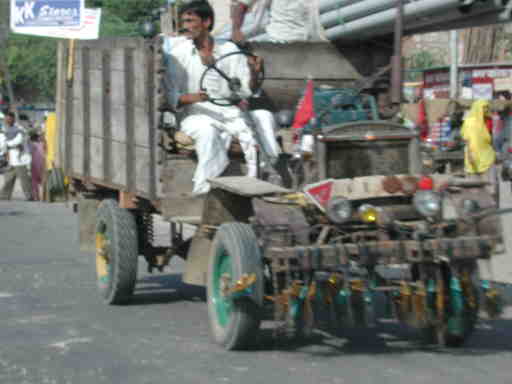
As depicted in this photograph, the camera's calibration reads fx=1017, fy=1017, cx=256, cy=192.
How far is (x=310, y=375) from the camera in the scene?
5.80m

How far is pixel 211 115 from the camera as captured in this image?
25.9ft

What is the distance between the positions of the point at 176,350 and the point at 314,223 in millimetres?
1226

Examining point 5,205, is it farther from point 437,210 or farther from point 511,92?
point 437,210

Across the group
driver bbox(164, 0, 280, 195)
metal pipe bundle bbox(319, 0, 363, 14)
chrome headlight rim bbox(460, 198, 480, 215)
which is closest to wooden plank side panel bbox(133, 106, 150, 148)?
driver bbox(164, 0, 280, 195)

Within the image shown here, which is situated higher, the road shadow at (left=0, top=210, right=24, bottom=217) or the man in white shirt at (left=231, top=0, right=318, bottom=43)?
the man in white shirt at (left=231, top=0, right=318, bottom=43)

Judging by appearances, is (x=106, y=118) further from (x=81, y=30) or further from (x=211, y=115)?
(x=81, y=30)

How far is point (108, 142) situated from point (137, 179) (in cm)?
85

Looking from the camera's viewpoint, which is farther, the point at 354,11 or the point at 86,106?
the point at 354,11

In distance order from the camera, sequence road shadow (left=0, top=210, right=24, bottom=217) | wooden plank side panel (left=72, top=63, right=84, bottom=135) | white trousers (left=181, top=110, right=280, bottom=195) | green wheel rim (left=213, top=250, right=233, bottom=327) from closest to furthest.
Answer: green wheel rim (left=213, top=250, right=233, bottom=327)
white trousers (left=181, top=110, right=280, bottom=195)
wooden plank side panel (left=72, top=63, right=84, bottom=135)
road shadow (left=0, top=210, right=24, bottom=217)

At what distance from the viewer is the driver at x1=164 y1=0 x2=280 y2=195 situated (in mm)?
7465

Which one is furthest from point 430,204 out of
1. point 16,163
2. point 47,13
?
point 16,163

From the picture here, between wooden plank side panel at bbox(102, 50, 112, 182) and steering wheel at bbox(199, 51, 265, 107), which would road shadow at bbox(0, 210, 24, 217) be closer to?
wooden plank side panel at bbox(102, 50, 112, 182)

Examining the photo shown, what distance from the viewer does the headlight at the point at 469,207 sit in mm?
6234

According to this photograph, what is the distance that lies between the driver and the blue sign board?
10.8 metres
